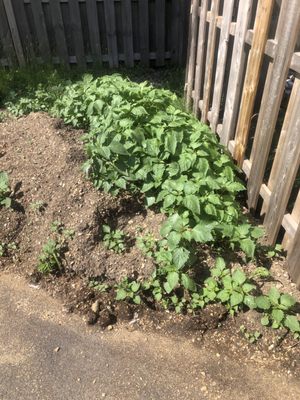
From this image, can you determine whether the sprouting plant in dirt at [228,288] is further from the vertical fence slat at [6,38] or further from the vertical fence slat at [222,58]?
the vertical fence slat at [6,38]

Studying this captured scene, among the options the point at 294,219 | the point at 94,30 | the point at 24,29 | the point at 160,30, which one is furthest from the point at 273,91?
the point at 24,29

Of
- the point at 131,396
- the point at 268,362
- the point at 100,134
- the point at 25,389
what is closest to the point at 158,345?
the point at 131,396

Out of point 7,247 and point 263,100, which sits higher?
point 263,100

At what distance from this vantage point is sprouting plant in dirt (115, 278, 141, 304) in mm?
2465

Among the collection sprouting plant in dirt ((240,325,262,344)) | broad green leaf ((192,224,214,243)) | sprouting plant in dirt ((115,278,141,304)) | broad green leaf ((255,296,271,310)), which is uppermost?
broad green leaf ((192,224,214,243))

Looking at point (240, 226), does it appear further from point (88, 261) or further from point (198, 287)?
point (88, 261)

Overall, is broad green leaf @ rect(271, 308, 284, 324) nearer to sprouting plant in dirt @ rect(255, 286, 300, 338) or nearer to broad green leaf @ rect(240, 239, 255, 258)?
sprouting plant in dirt @ rect(255, 286, 300, 338)

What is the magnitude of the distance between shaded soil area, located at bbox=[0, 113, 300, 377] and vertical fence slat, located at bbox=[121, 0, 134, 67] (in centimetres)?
334

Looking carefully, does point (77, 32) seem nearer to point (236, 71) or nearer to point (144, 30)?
point (144, 30)

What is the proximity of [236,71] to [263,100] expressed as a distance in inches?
25.2

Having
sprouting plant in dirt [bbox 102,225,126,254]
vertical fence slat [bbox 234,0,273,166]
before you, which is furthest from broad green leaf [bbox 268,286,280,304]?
vertical fence slat [bbox 234,0,273,166]

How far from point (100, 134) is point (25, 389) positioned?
1807 millimetres

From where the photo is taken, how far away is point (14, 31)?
6.02m

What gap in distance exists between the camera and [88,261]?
8.87ft
